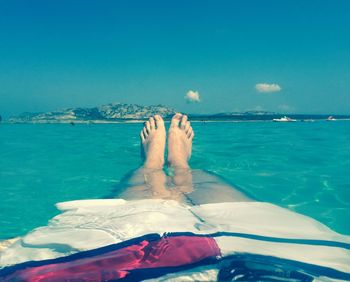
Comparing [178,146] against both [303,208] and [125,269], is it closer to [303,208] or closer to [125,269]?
[303,208]

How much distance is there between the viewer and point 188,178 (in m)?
3.51

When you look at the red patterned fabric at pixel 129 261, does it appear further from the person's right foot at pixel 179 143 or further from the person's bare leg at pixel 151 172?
the person's right foot at pixel 179 143

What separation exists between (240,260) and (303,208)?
7.27ft

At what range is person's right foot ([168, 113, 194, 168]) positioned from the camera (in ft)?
14.5

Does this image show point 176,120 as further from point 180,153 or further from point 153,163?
point 153,163

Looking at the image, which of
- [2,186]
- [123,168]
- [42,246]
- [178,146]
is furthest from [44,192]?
[42,246]

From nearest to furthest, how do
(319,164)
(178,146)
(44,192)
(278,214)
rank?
(278,214)
(44,192)
(178,146)
(319,164)

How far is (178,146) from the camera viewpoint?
15.7ft

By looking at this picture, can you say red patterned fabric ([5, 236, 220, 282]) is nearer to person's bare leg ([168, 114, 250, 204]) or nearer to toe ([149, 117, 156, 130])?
A: person's bare leg ([168, 114, 250, 204])

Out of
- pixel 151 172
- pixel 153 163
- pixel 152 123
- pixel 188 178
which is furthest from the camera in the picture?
pixel 152 123

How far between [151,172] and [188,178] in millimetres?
560

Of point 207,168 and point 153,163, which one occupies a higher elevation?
point 153,163

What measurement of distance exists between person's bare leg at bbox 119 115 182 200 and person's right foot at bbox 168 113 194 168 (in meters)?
0.15

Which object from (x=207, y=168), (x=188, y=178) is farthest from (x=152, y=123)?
(x=188, y=178)
